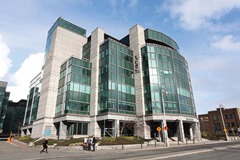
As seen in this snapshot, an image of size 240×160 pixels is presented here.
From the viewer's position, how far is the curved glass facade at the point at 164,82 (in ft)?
131

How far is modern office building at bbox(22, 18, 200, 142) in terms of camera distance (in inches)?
1518

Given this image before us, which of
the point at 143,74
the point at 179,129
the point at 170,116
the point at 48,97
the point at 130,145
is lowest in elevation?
the point at 130,145

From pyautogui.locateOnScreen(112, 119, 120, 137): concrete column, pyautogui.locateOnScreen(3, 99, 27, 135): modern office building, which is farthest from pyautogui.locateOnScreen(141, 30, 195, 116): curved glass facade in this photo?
pyautogui.locateOnScreen(3, 99, 27, 135): modern office building

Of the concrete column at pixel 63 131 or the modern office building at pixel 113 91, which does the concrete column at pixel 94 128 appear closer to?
the modern office building at pixel 113 91

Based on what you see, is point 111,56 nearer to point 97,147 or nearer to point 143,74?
point 143,74

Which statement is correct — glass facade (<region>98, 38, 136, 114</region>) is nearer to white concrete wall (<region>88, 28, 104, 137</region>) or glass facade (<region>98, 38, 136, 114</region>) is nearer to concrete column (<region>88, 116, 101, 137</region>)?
white concrete wall (<region>88, 28, 104, 137</region>)

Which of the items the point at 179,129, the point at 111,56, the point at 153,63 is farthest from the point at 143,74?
the point at 179,129

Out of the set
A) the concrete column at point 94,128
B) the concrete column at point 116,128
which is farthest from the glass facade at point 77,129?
the concrete column at point 116,128

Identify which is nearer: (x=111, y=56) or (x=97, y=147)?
(x=97, y=147)

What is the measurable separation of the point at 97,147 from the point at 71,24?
41.6 metres

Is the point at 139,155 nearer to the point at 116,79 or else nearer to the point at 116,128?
the point at 116,128

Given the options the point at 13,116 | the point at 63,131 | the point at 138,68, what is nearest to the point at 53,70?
the point at 63,131

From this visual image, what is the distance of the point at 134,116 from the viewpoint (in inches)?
1619

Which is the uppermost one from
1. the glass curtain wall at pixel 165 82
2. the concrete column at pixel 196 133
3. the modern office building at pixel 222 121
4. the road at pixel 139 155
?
the glass curtain wall at pixel 165 82
